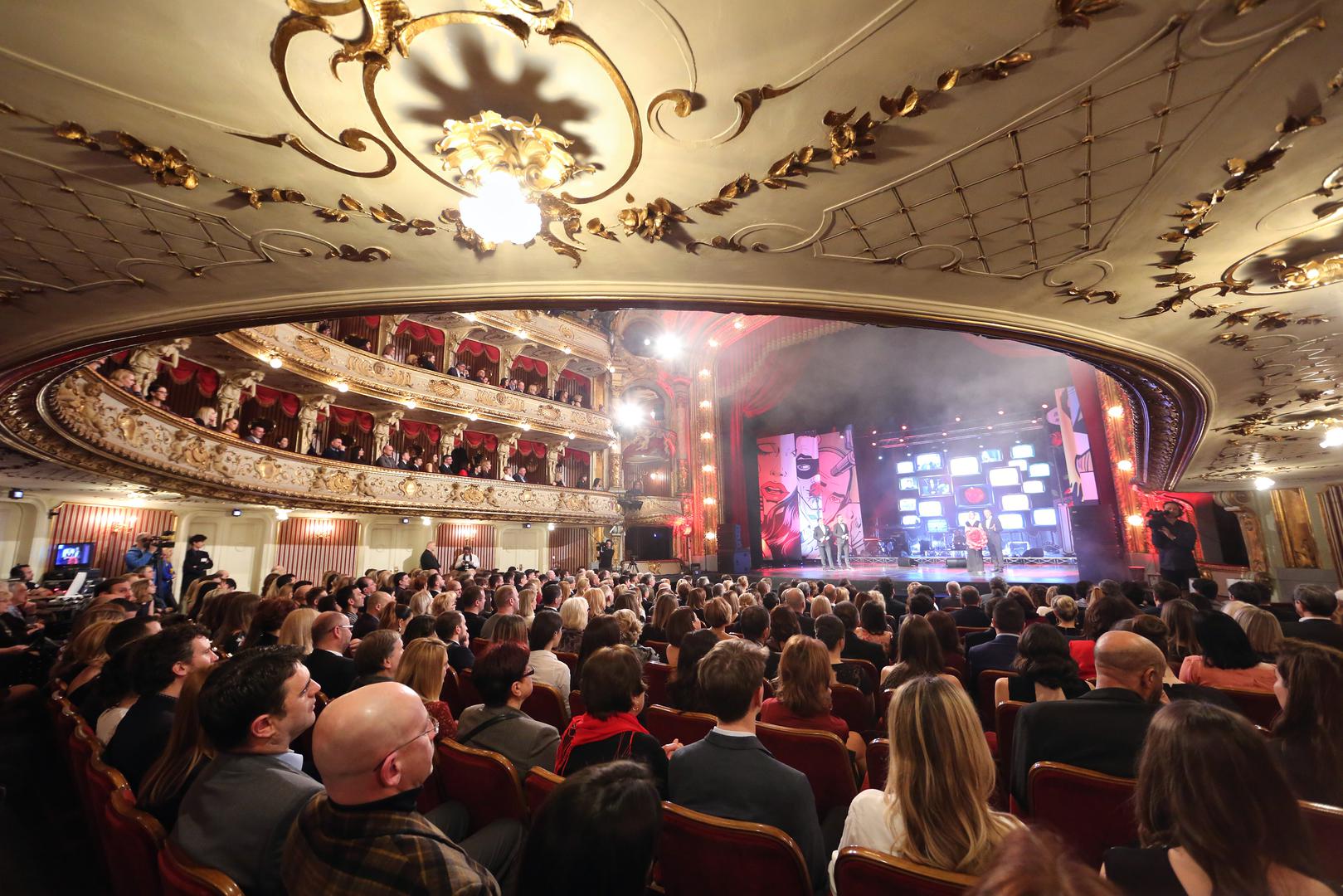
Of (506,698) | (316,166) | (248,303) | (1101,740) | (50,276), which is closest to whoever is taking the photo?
(1101,740)

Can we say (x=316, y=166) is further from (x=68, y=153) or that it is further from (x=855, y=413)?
(x=855, y=413)

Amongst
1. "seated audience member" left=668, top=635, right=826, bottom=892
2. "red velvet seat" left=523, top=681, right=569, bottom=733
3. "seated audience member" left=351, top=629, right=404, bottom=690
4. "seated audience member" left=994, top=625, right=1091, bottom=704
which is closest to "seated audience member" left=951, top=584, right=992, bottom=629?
"seated audience member" left=994, top=625, right=1091, bottom=704

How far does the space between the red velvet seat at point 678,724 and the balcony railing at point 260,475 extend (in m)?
6.50

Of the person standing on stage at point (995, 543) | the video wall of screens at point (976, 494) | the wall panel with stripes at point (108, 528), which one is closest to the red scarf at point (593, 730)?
the wall panel with stripes at point (108, 528)

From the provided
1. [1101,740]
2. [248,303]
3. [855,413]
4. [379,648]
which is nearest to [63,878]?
[379,648]

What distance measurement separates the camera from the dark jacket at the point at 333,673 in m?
3.33

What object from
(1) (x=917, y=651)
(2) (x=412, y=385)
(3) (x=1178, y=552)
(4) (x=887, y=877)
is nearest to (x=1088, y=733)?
(1) (x=917, y=651)

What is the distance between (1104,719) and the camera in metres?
2.07

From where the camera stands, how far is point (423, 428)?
15398mm

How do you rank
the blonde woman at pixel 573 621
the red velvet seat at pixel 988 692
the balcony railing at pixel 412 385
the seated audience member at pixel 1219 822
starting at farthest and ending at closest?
the balcony railing at pixel 412 385 < the blonde woman at pixel 573 621 < the red velvet seat at pixel 988 692 < the seated audience member at pixel 1219 822

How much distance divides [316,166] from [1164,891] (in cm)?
397

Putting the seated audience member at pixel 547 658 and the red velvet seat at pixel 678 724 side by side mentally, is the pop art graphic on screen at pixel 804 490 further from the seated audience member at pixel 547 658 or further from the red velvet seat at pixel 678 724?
the red velvet seat at pixel 678 724

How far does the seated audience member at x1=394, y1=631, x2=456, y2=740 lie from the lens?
279cm

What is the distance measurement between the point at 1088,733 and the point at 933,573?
13322mm
